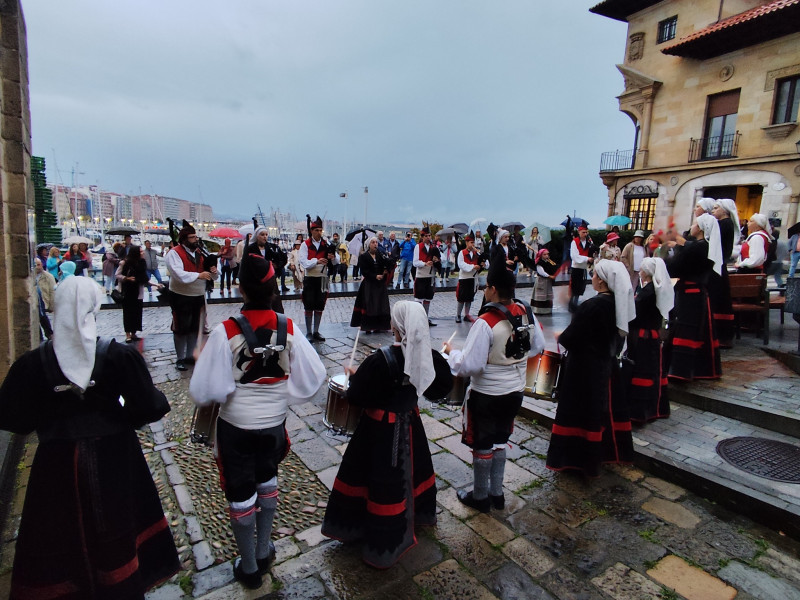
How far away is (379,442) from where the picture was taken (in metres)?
2.89

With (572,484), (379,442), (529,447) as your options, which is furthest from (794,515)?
(379,442)

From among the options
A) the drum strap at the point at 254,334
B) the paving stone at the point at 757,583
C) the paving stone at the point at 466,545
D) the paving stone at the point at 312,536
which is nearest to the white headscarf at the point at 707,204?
the paving stone at the point at 757,583

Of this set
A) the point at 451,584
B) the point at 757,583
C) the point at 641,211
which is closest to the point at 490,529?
the point at 451,584

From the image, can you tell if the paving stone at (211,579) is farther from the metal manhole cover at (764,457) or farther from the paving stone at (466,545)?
the metal manhole cover at (764,457)

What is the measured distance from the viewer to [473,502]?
3.63 m

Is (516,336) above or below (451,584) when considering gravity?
above

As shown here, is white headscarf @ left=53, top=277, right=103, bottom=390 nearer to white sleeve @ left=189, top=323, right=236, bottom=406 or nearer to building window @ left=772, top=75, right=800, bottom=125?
white sleeve @ left=189, top=323, right=236, bottom=406

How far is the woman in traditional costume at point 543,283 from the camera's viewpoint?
34.5 feet

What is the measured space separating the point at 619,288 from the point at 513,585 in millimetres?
2482

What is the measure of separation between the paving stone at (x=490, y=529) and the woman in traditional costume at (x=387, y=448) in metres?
0.57

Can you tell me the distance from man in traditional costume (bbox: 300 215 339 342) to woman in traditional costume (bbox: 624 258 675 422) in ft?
17.5

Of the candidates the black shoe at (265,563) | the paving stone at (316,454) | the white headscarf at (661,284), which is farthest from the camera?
the white headscarf at (661,284)

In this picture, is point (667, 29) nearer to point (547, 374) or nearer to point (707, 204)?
point (707, 204)

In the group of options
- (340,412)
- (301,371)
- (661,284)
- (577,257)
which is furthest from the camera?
(577,257)
